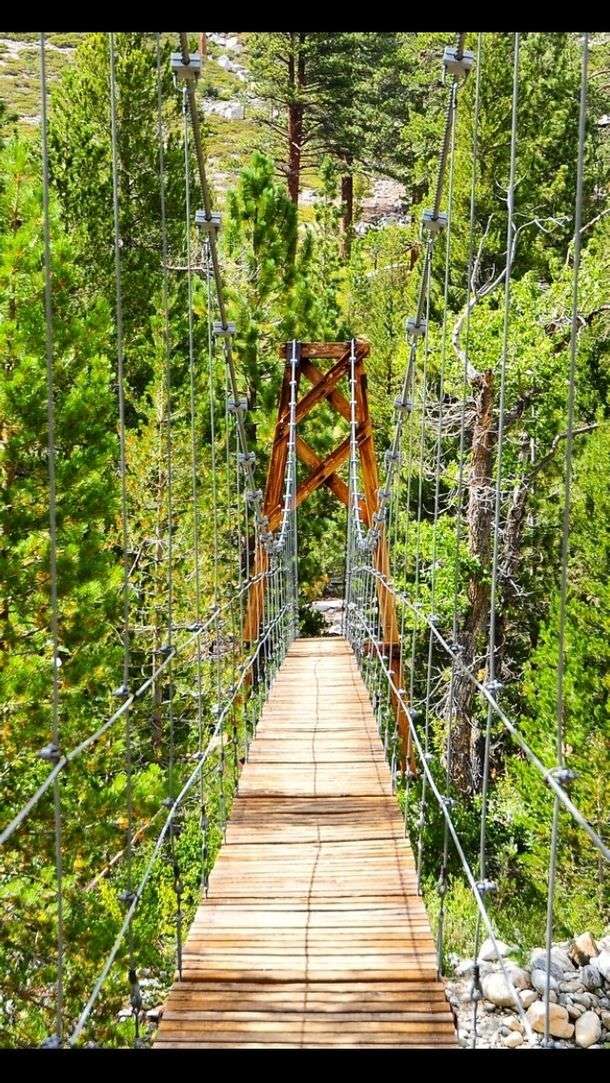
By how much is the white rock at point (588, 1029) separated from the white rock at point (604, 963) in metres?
0.50

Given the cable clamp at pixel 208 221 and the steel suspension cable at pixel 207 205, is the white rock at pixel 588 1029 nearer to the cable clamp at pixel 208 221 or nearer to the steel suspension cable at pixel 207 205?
the steel suspension cable at pixel 207 205

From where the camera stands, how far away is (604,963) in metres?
6.46

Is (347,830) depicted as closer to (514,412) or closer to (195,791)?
(195,791)

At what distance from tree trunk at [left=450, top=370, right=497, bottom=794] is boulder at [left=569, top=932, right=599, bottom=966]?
8.74 feet

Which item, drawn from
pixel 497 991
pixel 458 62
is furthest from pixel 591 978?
pixel 458 62

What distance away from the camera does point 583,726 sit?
9125 mm

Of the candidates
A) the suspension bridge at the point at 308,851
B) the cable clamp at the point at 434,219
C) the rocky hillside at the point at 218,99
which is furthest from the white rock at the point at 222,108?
the cable clamp at the point at 434,219

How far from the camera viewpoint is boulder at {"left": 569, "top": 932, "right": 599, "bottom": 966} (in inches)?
263

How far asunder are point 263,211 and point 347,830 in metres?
8.46

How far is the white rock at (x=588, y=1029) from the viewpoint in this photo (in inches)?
227

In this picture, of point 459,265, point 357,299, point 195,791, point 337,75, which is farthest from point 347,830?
point 357,299

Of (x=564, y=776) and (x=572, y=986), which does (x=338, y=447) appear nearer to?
(x=572, y=986)

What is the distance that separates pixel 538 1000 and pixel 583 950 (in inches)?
46.8

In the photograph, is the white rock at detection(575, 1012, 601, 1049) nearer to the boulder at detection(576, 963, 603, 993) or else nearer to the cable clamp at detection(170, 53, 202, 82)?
the boulder at detection(576, 963, 603, 993)
